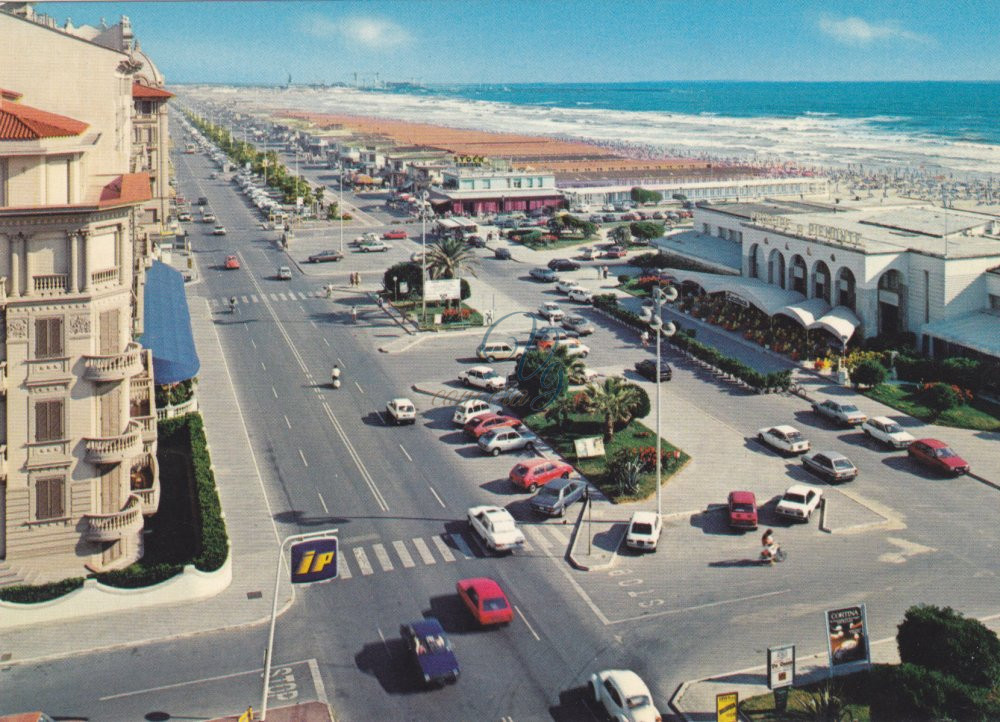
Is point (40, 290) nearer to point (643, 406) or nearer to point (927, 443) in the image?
point (643, 406)

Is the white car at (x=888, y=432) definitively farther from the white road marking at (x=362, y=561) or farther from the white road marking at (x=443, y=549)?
the white road marking at (x=362, y=561)

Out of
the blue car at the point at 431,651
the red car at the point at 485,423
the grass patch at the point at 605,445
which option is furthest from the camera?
the red car at the point at 485,423

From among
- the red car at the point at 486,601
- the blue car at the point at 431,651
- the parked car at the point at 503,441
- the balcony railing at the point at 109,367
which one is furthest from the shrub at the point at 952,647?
the balcony railing at the point at 109,367

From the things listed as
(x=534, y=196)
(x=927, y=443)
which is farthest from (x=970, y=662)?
(x=534, y=196)

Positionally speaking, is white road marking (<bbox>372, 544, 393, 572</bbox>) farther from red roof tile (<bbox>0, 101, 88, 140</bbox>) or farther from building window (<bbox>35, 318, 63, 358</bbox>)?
red roof tile (<bbox>0, 101, 88, 140</bbox>)

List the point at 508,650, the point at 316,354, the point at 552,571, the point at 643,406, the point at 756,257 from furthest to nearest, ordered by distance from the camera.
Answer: the point at 756,257 < the point at 316,354 < the point at 643,406 < the point at 552,571 < the point at 508,650
